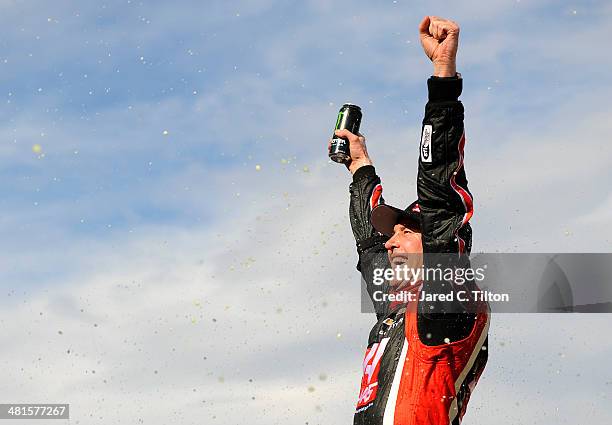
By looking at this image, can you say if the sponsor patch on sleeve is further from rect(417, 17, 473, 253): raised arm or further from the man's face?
the man's face

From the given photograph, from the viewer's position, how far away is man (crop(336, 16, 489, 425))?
5.72m

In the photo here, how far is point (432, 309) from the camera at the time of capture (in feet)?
19.9

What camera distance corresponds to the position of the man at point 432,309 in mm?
5723

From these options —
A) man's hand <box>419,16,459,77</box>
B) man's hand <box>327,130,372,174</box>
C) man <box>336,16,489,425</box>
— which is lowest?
man <box>336,16,489,425</box>

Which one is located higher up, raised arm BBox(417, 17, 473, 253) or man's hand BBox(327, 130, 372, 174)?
man's hand BBox(327, 130, 372, 174)

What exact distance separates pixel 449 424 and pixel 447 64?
2576 millimetres

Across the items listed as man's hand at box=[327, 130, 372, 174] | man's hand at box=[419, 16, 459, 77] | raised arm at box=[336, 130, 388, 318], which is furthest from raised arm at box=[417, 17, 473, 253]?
man's hand at box=[327, 130, 372, 174]

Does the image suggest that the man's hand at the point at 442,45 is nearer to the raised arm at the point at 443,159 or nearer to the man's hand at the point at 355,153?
the raised arm at the point at 443,159

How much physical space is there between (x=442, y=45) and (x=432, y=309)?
184cm

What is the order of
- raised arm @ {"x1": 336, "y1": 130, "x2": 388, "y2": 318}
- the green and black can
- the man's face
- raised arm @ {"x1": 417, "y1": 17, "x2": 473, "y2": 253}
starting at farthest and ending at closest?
the green and black can → raised arm @ {"x1": 336, "y1": 130, "x2": 388, "y2": 318} → the man's face → raised arm @ {"x1": 417, "y1": 17, "x2": 473, "y2": 253}

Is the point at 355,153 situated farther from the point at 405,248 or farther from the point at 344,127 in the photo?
the point at 405,248

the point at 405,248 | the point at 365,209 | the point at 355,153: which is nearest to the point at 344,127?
the point at 355,153

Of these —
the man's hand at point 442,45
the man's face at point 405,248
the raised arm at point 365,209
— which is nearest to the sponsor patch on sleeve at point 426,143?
the man's hand at point 442,45

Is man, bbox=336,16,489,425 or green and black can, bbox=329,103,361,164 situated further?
green and black can, bbox=329,103,361,164
